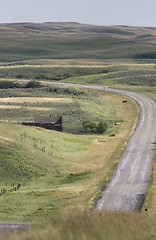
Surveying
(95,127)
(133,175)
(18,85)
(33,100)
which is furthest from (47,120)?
(18,85)

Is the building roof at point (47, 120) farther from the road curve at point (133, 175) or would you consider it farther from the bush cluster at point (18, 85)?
the bush cluster at point (18, 85)

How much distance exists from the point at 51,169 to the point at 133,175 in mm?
8903

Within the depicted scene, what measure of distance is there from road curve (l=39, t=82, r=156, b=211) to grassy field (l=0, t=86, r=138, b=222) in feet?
3.30

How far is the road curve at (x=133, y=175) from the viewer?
32.7m

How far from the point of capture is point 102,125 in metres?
77.1

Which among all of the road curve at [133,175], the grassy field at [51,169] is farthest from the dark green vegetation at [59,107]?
the grassy field at [51,169]

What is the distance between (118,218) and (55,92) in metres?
125

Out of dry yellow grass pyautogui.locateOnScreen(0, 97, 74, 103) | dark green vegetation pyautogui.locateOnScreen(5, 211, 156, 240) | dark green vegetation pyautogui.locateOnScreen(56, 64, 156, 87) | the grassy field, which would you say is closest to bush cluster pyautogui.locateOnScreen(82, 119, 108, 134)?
the grassy field

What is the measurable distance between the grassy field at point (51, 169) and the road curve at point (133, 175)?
1005 millimetres

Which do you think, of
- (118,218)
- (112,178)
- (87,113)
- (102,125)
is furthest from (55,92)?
(118,218)

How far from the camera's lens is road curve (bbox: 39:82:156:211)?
107 feet

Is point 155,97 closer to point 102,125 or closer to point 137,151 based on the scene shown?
point 102,125

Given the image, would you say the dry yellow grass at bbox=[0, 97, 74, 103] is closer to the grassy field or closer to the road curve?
the road curve

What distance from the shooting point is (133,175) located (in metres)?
43.5
